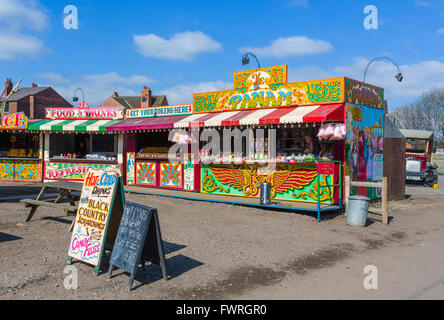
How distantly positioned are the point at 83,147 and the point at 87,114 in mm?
1637

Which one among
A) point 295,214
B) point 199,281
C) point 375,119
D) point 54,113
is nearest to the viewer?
point 199,281

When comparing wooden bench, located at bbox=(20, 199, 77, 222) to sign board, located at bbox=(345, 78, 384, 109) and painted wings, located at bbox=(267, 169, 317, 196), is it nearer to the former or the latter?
painted wings, located at bbox=(267, 169, 317, 196)

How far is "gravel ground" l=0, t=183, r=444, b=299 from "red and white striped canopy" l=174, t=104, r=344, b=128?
99.3 inches

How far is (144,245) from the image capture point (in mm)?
5309

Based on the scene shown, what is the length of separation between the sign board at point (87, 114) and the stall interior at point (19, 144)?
1.86 meters

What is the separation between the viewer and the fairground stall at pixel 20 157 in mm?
17266

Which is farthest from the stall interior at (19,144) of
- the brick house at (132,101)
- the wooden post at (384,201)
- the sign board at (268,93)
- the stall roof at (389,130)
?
the brick house at (132,101)

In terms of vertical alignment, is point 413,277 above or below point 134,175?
below

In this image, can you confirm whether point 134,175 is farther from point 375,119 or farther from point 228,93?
point 375,119

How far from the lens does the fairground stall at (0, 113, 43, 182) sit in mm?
17266

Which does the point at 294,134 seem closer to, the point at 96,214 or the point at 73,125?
the point at 96,214
